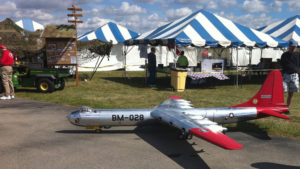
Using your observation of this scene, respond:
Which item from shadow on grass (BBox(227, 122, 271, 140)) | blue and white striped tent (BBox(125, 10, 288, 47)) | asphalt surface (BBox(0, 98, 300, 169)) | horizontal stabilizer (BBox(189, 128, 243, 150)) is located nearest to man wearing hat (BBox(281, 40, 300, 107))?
shadow on grass (BBox(227, 122, 271, 140))

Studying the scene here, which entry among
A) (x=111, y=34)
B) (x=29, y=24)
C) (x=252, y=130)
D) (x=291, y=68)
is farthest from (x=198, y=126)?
(x=29, y=24)

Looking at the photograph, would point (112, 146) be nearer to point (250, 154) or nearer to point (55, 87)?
point (250, 154)

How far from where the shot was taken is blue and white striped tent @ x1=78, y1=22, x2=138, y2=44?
29.1 metres

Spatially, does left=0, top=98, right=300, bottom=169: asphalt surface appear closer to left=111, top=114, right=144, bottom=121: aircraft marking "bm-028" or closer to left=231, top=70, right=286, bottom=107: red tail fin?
left=111, top=114, right=144, bottom=121: aircraft marking "bm-028"

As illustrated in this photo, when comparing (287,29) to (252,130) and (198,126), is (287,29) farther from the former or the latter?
(198,126)

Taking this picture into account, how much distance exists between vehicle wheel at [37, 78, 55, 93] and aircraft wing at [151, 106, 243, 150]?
9.03 m

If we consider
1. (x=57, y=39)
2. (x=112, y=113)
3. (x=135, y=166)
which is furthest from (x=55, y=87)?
(x=135, y=166)

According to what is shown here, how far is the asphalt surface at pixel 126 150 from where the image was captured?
525cm

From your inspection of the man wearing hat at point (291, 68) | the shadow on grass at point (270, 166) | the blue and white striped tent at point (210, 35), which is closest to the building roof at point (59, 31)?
the blue and white striped tent at point (210, 35)

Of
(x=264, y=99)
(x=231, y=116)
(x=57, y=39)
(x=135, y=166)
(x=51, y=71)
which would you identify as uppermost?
(x=57, y=39)

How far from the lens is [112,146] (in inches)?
247

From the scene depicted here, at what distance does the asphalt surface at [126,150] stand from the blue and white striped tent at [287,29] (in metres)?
18.3

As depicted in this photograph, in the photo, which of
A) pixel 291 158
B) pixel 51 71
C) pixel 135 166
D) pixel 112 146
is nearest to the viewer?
pixel 135 166

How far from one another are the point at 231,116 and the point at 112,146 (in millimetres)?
3373
